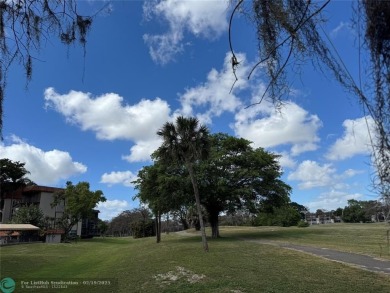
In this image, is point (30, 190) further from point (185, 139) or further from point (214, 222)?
point (185, 139)

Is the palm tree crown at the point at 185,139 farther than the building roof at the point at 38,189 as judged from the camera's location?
No

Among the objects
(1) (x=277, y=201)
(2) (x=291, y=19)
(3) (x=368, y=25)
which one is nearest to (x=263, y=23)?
(2) (x=291, y=19)

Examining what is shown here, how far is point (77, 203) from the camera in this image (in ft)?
200

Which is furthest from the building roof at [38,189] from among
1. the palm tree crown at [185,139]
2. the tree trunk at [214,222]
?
the palm tree crown at [185,139]

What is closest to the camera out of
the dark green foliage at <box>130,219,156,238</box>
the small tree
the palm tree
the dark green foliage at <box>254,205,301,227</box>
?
the palm tree

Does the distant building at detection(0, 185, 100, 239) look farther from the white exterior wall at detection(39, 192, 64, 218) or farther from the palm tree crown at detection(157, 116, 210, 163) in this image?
the palm tree crown at detection(157, 116, 210, 163)

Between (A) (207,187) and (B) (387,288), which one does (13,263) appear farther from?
(B) (387,288)

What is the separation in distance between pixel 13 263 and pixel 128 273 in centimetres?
1302

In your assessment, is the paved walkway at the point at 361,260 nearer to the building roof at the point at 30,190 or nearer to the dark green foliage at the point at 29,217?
the dark green foliage at the point at 29,217

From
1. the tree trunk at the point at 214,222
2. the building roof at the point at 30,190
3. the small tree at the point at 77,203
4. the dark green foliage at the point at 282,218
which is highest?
the building roof at the point at 30,190

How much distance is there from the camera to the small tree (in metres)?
60.7

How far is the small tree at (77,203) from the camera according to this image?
60.7 meters

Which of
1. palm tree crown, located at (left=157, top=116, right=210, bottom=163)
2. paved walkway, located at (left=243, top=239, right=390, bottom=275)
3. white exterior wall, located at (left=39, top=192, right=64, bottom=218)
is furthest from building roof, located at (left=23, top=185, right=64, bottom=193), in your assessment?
paved walkway, located at (left=243, top=239, right=390, bottom=275)

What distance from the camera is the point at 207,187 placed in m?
35.2
